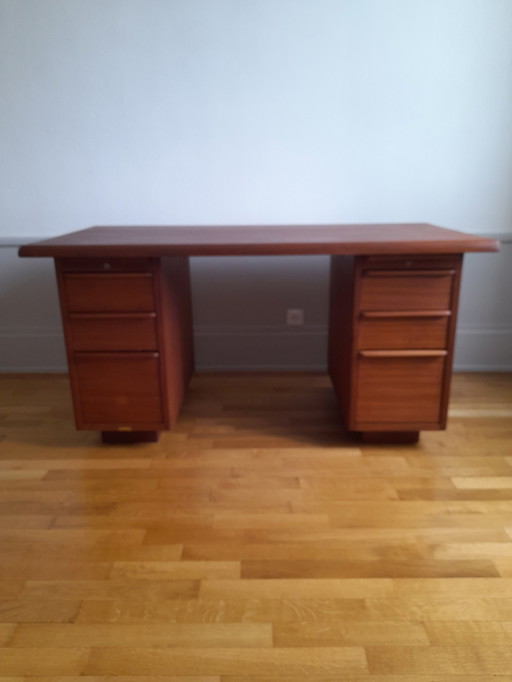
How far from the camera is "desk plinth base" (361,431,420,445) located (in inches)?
75.6

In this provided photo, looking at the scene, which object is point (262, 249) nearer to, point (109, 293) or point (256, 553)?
point (109, 293)

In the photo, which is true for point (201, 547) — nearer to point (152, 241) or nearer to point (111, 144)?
point (152, 241)

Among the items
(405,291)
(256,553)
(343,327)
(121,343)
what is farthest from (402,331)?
(121,343)

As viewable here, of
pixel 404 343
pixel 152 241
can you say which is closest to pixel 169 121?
pixel 152 241

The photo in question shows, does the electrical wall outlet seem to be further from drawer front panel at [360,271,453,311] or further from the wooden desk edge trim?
the wooden desk edge trim

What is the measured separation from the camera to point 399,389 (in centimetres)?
180

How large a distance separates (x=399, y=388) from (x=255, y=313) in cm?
105

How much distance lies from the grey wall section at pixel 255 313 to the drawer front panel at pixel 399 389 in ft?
2.87

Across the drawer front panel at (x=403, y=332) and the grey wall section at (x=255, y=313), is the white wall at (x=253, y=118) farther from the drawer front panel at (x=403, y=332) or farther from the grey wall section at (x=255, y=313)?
the drawer front panel at (x=403, y=332)

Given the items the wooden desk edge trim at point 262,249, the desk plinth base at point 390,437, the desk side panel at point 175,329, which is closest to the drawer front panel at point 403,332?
the wooden desk edge trim at point 262,249

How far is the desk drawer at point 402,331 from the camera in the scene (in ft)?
5.66

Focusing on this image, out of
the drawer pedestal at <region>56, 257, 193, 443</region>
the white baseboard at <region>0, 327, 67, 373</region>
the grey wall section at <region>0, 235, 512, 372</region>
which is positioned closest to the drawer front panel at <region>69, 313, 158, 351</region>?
the drawer pedestal at <region>56, 257, 193, 443</region>

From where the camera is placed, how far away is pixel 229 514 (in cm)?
153

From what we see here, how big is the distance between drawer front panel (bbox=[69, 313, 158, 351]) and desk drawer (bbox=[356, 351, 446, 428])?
0.79m
